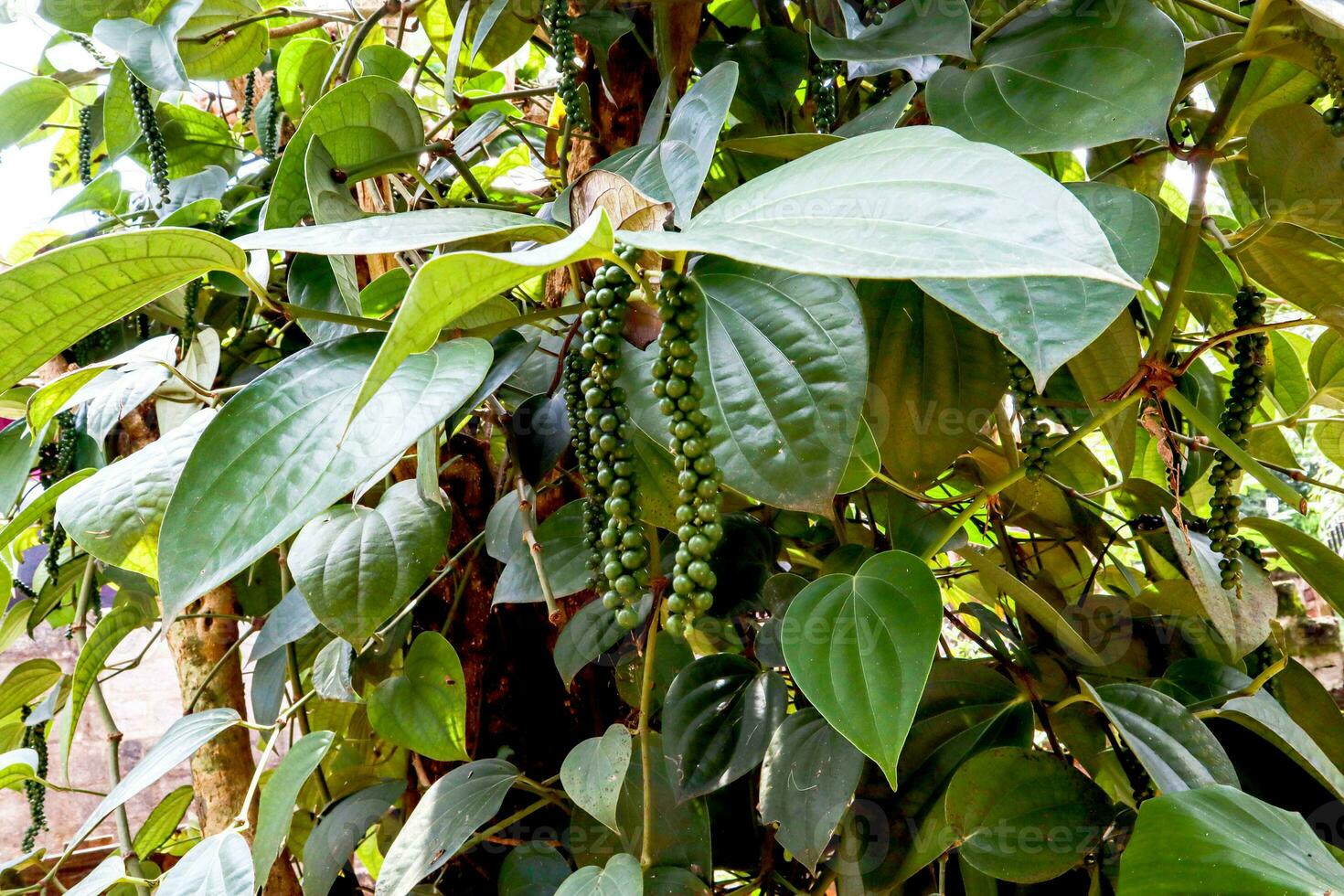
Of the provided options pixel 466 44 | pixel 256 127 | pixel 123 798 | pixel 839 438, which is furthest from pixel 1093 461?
pixel 256 127

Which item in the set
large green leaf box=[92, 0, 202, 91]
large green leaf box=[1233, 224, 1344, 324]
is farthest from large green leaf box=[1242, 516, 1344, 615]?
large green leaf box=[92, 0, 202, 91]

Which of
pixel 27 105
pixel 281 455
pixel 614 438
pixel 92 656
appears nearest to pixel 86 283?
pixel 281 455

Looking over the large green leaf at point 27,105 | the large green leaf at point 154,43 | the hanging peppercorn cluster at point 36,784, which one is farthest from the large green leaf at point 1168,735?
the large green leaf at point 27,105

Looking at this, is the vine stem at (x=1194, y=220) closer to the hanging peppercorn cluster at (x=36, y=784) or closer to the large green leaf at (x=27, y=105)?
the hanging peppercorn cluster at (x=36, y=784)

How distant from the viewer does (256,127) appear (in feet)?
2.99

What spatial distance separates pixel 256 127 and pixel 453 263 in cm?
82

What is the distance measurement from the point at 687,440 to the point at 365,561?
25 centimetres

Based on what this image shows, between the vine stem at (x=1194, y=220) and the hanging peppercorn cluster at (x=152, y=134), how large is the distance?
2.13 feet

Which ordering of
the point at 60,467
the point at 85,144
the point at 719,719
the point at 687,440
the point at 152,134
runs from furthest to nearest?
the point at 85,144 < the point at 60,467 < the point at 152,134 < the point at 719,719 < the point at 687,440

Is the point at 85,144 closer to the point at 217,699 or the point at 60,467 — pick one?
the point at 60,467

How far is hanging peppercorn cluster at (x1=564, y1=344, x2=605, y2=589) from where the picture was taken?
17.2 inches

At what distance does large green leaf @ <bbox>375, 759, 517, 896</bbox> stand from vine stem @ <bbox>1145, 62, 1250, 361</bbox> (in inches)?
18.2

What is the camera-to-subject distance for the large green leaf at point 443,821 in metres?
0.53

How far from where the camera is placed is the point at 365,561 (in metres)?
0.49
